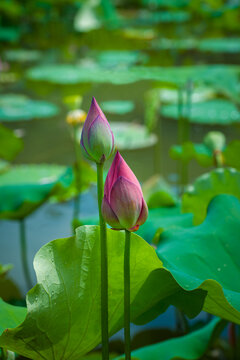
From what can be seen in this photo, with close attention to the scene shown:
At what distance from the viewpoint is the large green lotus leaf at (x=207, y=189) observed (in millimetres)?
933

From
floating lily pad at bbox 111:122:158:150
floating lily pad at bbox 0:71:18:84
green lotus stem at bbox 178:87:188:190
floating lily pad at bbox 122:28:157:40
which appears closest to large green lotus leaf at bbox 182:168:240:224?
green lotus stem at bbox 178:87:188:190

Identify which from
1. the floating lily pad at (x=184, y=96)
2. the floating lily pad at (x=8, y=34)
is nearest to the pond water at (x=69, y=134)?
the floating lily pad at (x=184, y=96)

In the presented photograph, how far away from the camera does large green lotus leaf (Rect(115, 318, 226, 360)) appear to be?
2.58 ft

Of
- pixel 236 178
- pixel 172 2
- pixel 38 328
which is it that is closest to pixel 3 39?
pixel 172 2

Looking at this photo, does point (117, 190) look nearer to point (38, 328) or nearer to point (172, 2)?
point (38, 328)

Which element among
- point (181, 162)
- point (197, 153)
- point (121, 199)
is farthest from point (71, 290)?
point (181, 162)

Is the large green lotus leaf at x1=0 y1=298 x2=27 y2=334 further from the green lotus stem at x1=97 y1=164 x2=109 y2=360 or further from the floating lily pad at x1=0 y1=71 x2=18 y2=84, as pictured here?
the floating lily pad at x1=0 y1=71 x2=18 y2=84

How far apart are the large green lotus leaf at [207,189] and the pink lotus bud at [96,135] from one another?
17.9 inches

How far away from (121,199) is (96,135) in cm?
8

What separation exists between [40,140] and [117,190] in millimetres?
2355

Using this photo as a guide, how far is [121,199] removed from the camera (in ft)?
1.54

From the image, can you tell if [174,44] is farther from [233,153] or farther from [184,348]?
[184,348]

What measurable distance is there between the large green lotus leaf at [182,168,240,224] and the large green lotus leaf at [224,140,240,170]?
0.32m

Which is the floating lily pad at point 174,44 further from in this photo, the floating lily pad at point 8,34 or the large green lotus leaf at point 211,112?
the large green lotus leaf at point 211,112
